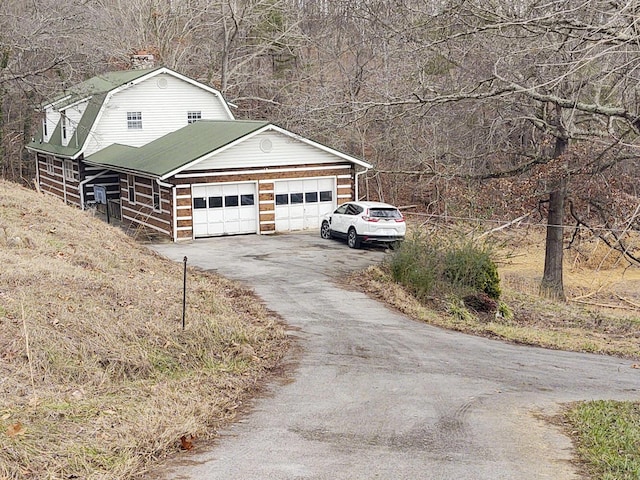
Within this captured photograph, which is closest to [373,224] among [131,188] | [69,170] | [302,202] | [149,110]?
[302,202]

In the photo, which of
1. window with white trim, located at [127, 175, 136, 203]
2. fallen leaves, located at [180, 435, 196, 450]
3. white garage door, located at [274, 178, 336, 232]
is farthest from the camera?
window with white trim, located at [127, 175, 136, 203]

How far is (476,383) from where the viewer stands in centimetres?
1141

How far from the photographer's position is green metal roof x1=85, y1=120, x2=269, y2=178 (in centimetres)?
3038

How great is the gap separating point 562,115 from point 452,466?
17418mm

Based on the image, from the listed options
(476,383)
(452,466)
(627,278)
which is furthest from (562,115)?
(452,466)

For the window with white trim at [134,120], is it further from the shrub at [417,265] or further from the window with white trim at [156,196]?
the shrub at [417,265]

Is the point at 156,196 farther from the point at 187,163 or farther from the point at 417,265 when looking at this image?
the point at 417,265

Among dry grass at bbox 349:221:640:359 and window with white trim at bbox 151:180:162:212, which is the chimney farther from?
dry grass at bbox 349:221:640:359

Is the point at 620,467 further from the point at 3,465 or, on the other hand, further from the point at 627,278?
the point at 627,278

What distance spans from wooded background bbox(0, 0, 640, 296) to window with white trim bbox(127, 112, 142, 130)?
8.55ft

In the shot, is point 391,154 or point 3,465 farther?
point 391,154

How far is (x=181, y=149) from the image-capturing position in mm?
32062

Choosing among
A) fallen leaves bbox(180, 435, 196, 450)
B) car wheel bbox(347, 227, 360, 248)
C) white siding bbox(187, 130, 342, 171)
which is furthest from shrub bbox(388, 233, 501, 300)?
fallen leaves bbox(180, 435, 196, 450)

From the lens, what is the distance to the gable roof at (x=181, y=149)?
1189 inches
